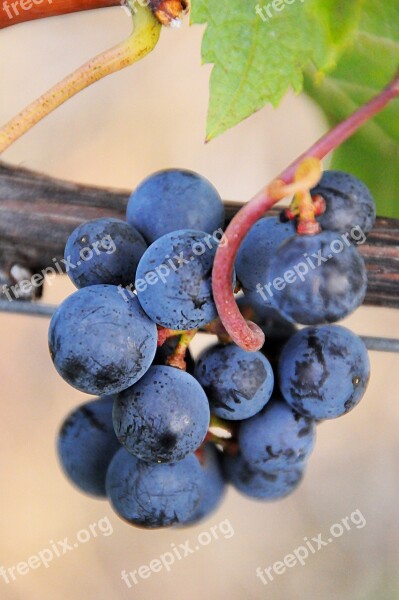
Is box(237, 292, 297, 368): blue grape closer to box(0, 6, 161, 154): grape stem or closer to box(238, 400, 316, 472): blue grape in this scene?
box(238, 400, 316, 472): blue grape

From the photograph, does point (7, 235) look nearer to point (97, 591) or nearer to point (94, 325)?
point (94, 325)

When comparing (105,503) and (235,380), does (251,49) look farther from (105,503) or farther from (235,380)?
(105,503)

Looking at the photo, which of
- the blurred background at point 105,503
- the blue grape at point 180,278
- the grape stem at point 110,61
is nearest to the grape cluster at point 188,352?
the blue grape at point 180,278

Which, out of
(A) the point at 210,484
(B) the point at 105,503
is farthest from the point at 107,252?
(B) the point at 105,503

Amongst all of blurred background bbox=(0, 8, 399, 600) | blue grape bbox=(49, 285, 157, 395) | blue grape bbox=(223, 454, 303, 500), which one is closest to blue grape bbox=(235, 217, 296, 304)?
blue grape bbox=(49, 285, 157, 395)

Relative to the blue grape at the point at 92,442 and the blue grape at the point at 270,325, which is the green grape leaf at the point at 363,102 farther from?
the blue grape at the point at 92,442

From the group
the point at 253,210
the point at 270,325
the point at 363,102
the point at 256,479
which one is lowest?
the point at 256,479

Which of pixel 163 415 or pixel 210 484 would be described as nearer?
pixel 163 415
